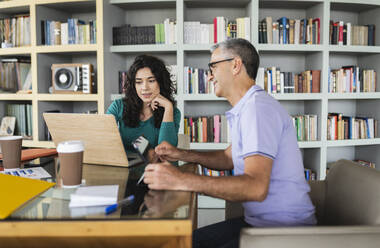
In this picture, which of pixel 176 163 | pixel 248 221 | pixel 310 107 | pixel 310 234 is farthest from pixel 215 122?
pixel 310 234

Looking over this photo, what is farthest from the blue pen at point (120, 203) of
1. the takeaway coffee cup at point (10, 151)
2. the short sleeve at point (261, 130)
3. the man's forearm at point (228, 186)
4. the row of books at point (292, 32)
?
the row of books at point (292, 32)

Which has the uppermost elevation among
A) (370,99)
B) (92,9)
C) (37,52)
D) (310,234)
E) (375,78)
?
(92,9)

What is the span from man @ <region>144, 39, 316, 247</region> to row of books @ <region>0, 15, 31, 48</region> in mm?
2702

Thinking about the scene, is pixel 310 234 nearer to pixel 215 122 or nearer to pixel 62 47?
pixel 215 122

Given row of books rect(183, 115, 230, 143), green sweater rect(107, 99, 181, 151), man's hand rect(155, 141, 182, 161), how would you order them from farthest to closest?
row of books rect(183, 115, 230, 143) → green sweater rect(107, 99, 181, 151) → man's hand rect(155, 141, 182, 161)

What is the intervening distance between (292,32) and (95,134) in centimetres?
254

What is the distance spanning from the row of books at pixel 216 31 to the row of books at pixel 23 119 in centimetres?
186

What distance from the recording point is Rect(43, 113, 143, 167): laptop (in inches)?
51.0

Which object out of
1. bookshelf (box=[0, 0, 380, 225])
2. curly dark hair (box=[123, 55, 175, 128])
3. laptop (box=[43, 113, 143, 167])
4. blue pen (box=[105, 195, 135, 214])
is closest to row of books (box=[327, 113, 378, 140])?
bookshelf (box=[0, 0, 380, 225])

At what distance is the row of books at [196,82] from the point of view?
316cm

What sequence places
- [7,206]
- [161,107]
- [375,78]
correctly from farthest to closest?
[375,78] < [161,107] < [7,206]

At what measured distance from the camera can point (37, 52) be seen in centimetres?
321

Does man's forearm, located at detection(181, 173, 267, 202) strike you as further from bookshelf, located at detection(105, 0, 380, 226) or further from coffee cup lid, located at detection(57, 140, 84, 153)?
bookshelf, located at detection(105, 0, 380, 226)

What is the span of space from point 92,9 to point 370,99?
3251 mm
